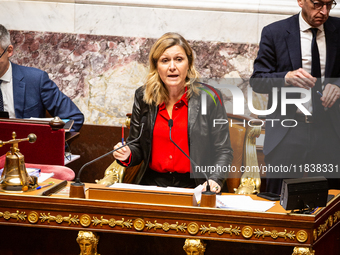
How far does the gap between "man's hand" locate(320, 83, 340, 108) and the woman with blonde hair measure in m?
0.52

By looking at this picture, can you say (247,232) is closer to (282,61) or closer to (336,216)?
(336,216)

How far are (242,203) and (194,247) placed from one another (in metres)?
0.28

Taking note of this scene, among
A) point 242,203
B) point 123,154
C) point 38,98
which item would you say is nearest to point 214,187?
point 242,203

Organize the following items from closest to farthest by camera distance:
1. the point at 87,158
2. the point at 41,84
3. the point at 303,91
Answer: the point at 303,91
the point at 41,84
the point at 87,158

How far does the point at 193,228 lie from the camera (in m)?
1.45

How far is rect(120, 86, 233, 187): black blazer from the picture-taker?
2098 mm

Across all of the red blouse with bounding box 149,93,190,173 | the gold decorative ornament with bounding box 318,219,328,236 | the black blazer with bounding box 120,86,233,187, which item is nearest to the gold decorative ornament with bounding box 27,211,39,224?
the black blazer with bounding box 120,86,233,187

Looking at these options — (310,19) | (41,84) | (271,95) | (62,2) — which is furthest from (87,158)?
(310,19)

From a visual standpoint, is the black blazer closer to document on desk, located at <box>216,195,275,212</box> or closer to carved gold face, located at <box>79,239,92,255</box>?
document on desk, located at <box>216,195,275,212</box>

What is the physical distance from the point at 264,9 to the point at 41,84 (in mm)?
1669

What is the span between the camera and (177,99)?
217cm

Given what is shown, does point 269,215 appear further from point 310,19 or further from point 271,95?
point 310,19

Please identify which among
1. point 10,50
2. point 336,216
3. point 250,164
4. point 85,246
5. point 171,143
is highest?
point 10,50

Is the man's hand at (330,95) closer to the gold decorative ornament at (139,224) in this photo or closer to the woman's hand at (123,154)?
the woman's hand at (123,154)
